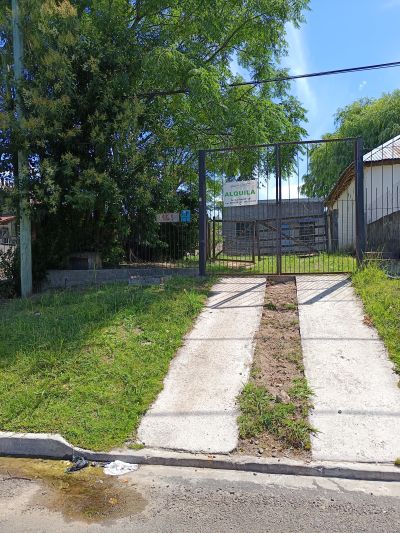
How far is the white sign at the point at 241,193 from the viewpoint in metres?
9.98

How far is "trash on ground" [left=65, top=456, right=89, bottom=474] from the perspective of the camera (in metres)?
4.23

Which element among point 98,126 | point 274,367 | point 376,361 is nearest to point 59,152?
point 98,126

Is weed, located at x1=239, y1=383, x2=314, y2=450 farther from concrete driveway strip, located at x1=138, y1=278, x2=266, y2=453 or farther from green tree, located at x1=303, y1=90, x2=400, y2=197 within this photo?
green tree, located at x1=303, y1=90, x2=400, y2=197

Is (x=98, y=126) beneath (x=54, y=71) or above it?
beneath

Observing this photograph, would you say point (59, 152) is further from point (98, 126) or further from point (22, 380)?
point (22, 380)

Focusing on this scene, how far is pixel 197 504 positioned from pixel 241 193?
7.32 meters

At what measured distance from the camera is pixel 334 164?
2733 cm

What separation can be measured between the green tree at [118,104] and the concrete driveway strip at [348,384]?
4620 millimetres

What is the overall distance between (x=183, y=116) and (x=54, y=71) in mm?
3868

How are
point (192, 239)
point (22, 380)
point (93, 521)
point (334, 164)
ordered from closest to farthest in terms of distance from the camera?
point (93, 521) < point (22, 380) < point (192, 239) < point (334, 164)

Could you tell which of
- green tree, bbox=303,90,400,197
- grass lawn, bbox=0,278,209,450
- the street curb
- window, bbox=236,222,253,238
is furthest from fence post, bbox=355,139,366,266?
green tree, bbox=303,90,400,197

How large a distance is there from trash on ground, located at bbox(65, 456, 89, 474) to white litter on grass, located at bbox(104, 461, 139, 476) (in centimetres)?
22

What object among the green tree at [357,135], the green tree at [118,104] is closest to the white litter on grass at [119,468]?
the green tree at [118,104]

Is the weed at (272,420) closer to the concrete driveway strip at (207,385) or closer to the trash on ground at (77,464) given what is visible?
the concrete driveway strip at (207,385)
